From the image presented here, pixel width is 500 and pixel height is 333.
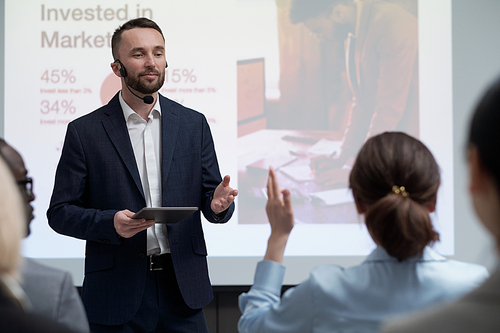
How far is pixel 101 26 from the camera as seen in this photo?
3195mm

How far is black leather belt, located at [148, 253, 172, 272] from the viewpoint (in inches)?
72.7

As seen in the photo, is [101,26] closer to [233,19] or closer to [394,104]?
[233,19]

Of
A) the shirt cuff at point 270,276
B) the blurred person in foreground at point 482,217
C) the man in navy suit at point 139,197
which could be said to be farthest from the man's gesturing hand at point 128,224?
the blurred person in foreground at point 482,217

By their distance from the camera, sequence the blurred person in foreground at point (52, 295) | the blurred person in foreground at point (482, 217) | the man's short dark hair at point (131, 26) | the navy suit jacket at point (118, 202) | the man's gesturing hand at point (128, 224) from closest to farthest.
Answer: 1. the blurred person in foreground at point (482, 217)
2. the blurred person in foreground at point (52, 295)
3. the man's gesturing hand at point (128, 224)
4. the navy suit jacket at point (118, 202)
5. the man's short dark hair at point (131, 26)

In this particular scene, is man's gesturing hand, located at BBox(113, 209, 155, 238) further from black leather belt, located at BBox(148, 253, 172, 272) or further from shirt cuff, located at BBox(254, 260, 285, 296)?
shirt cuff, located at BBox(254, 260, 285, 296)

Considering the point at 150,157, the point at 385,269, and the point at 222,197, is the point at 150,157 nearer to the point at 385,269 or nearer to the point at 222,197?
the point at 222,197

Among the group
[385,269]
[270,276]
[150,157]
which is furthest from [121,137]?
[385,269]

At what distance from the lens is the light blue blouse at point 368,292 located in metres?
1.00

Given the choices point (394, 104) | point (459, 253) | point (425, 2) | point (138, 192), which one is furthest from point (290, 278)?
point (425, 2)

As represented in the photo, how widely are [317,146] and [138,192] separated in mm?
1575

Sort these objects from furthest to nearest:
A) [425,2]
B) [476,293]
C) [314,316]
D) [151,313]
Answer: [425,2]
[151,313]
[314,316]
[476,293]

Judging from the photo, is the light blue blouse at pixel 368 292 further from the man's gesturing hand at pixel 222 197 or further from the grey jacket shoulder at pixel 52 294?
the man's gesturing hand at pixel 222 197

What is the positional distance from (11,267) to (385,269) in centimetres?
74

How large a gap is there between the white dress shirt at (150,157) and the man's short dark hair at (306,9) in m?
1.49
